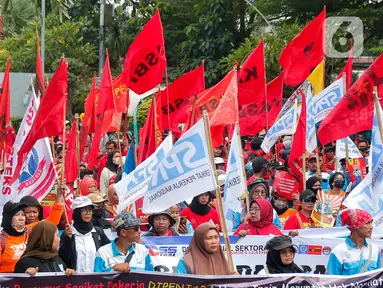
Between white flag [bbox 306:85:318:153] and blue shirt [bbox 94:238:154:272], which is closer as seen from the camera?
blue shirt [bbox 94:238:154:272]

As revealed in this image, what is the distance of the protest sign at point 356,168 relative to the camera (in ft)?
45.6

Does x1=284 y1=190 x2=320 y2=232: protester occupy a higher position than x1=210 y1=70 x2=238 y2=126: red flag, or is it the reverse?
x1=210 y1=70 x2=238 y2=126: red flag

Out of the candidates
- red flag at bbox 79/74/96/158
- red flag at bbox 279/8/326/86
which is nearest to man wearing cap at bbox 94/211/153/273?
red flag at bbox 79/74/96/158

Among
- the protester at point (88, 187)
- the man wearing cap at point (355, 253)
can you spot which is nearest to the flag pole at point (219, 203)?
the man wearing cap at point (355, 253)

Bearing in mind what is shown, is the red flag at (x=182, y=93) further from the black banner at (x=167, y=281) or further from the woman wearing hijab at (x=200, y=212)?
the black banner at (x=167, y=281)

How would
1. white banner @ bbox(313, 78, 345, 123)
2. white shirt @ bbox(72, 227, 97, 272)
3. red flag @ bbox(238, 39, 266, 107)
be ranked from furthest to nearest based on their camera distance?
red flag @ bbox(238, 39, 266, 107), white banner @ bbox(313, 78, 345, 123), white shirt @ bbox(72, 227, 97, 272)

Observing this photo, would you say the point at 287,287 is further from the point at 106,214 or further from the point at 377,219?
the point at 106,214

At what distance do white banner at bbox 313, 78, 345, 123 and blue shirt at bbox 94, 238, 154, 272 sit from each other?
21.6 feet

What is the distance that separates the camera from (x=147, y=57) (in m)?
13.5

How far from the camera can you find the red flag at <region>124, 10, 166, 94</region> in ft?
44.2

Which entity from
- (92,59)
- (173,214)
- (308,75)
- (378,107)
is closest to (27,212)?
(173,214)

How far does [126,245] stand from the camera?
752 cm

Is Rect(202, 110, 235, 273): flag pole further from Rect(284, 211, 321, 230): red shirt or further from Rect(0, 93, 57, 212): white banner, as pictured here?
Rect(0, 93, 57, 212): white banner

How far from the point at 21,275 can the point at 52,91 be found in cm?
465
